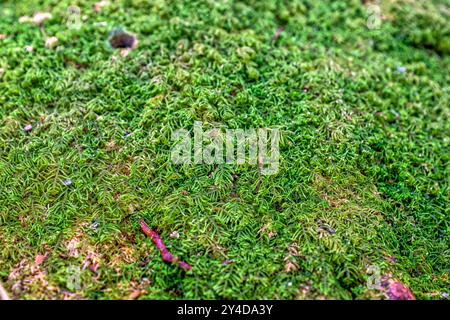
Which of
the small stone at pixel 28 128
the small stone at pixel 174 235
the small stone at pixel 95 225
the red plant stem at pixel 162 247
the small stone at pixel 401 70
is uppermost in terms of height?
the small stone at pixel 28 128

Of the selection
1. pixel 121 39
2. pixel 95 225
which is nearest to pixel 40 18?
pixel 121 39

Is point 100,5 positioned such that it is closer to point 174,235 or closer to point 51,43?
point 51,43

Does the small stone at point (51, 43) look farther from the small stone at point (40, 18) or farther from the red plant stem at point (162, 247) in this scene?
the red plant stem at point (162, 247)

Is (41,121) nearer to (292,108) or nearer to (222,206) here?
(222,206)

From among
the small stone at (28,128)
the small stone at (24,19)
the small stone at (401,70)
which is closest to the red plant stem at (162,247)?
the small stone at (28,128)

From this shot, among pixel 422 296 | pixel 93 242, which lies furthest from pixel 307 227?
pixel 93 242
